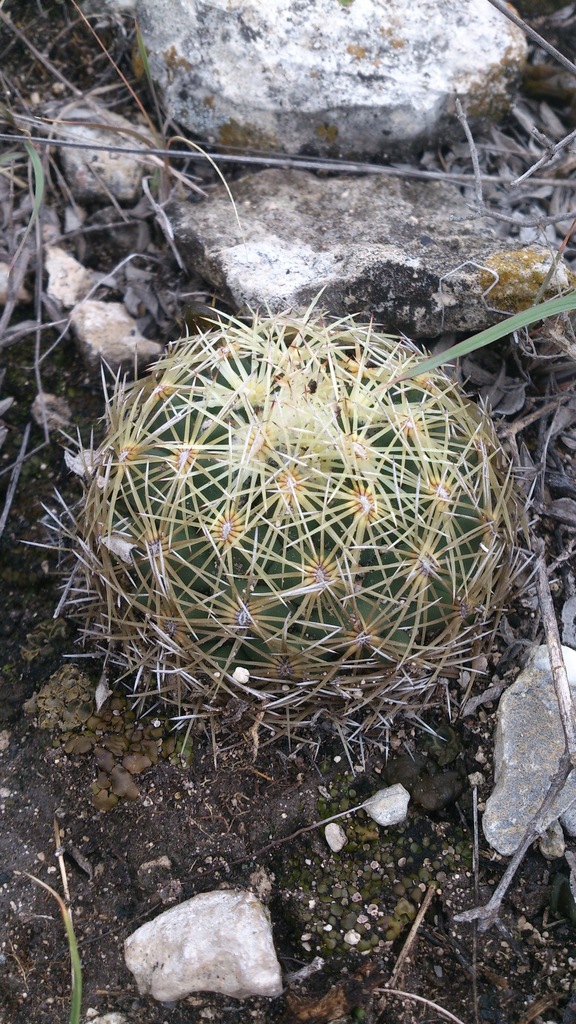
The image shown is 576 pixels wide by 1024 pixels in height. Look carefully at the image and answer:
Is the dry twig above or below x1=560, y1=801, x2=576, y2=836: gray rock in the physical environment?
above

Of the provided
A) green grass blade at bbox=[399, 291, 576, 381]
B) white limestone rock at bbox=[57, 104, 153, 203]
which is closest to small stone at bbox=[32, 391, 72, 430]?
white limestone rock at bbox=[57, 104, 153, 203]

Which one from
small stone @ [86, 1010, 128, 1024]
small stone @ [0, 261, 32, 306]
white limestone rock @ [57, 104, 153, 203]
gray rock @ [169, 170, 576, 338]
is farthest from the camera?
white limestone rock @ [57, 104, 153, 203]

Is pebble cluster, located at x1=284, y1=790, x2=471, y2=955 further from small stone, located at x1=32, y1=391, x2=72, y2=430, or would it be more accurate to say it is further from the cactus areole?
small stone, located at x1=32, y1=391, x2=72, y2=430

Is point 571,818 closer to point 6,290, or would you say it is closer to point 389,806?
point 389,806

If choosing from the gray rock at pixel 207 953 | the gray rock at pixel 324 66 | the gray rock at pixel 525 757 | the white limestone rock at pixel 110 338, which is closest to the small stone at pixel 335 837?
the gray rock at pixel 207 953

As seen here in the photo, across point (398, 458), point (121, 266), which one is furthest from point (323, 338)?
point (121, 266)
